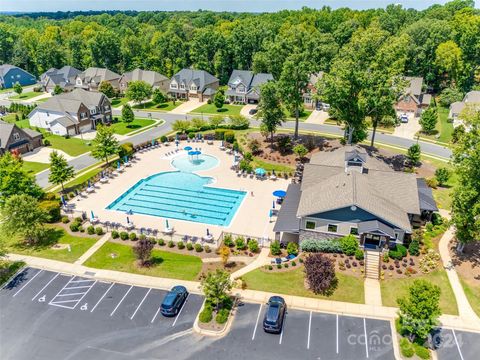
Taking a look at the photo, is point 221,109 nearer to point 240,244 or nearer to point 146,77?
point 146,77

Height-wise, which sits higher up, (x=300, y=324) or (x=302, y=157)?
(x=302, y=157)

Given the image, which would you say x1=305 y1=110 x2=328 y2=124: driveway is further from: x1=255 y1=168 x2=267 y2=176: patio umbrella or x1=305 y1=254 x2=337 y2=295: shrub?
x1=305 y1=254 x2=337 y2=295: shrub

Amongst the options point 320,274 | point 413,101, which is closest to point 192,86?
point 413,101

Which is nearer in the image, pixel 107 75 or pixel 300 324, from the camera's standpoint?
pixel 300 324

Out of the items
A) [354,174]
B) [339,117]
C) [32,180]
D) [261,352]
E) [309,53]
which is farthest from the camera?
[309,53]

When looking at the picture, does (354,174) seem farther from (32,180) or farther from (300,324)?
(32,180)

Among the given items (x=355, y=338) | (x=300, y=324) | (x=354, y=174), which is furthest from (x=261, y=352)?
A: (x=354, y=174)
